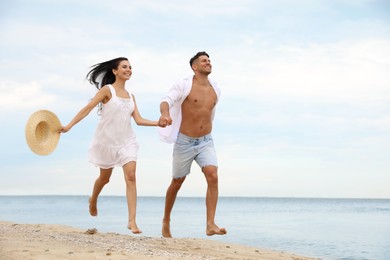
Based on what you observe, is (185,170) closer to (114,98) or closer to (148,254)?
(114,98)

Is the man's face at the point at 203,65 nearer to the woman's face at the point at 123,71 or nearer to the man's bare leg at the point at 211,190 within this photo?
the woman's face at the point at 123,71

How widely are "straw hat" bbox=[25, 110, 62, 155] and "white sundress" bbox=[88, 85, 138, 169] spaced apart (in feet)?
1.93

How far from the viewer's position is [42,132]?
7.91 meters

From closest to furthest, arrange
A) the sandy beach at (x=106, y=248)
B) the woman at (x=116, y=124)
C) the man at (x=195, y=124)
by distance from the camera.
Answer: the sandy beach at (x=106, y=248)
the woman at (x=116, y=124)
the man at (x=195, y=124)

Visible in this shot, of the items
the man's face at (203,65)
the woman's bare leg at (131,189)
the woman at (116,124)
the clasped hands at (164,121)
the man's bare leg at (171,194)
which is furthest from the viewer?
the man's bare leg at (171,194)

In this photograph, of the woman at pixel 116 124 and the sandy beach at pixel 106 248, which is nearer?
the sandy beach at pixel 106 248

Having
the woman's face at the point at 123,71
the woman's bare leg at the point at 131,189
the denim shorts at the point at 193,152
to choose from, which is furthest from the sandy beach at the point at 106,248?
the woman's face at the point at 123,71

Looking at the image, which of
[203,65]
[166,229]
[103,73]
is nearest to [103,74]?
[103,73]

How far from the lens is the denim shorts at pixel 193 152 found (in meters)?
7.89

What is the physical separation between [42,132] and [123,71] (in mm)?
1316

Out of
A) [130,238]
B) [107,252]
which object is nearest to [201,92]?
[130,238]

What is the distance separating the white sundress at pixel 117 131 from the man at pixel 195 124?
0.48 meters

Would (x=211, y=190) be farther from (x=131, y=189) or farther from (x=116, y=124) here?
(x=116, y=124)

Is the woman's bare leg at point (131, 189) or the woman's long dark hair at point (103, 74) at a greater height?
the woman's long dark hair at point (103, 74)
